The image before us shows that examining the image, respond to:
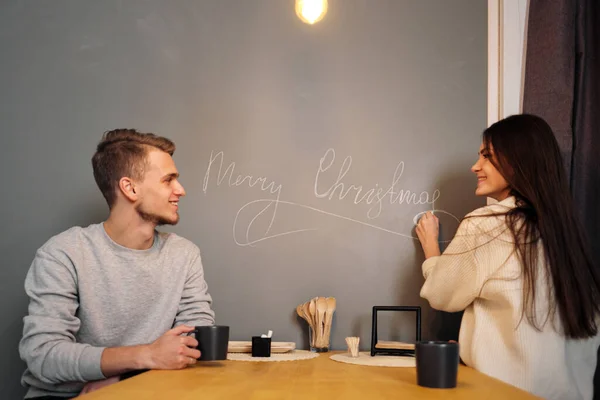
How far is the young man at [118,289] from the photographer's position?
1.31 metres

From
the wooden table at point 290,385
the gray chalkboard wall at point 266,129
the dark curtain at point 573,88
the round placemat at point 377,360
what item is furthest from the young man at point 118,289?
the dark curtain at point 573,88

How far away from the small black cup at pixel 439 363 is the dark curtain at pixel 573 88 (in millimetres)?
1057

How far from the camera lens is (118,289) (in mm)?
1568

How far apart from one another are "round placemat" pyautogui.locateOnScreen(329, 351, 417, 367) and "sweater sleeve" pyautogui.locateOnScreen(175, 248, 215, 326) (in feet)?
1.27

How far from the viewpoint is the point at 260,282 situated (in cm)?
196

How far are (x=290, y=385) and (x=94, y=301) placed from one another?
72cm

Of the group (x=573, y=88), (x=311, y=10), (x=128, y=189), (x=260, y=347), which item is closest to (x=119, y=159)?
(x=128, y=189)

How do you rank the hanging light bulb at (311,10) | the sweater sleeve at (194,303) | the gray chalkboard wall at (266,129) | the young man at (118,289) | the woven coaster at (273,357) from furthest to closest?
the hanging light bulb at (311,10), the gray chalkboard wall at (266,129), the sweater sleeve at (194,303), the woven coaster at (273,357), the young man at (118,289)

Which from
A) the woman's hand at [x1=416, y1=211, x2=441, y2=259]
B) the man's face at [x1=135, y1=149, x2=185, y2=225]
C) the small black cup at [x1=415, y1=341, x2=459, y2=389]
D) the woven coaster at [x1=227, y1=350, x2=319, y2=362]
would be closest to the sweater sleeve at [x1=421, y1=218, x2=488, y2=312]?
the woman's hand at [x1=416, y1=211, x2=441, y2=259]

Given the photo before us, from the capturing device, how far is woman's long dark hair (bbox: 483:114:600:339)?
1400 mm

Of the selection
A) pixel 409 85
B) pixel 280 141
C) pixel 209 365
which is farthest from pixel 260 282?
pixel 409 85

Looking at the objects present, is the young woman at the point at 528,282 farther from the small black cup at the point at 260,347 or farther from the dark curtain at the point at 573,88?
the small black cup at the point at 260,347

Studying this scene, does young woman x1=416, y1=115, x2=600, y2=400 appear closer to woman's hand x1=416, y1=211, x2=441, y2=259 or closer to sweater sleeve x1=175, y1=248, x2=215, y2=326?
woman's hand x1=416, y1=211, x2=441, y2=259

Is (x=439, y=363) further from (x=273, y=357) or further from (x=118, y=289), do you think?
(x=118, y=289)
